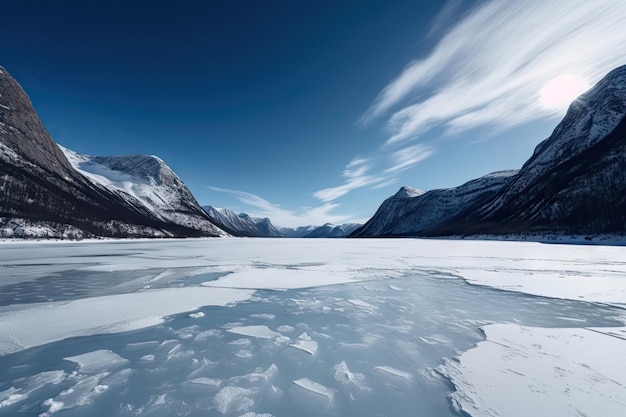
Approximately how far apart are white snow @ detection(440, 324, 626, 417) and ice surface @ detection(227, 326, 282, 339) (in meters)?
4.02

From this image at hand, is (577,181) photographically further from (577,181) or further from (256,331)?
(256,331)

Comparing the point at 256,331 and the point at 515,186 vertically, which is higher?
the point at 515,186

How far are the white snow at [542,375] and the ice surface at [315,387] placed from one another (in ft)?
6.22

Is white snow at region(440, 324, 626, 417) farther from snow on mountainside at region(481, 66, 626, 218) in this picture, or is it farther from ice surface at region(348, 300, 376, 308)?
snow on mountainside at region(481, 66, 626, 218)

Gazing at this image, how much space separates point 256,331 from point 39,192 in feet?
451

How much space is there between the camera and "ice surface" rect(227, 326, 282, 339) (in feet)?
21.9

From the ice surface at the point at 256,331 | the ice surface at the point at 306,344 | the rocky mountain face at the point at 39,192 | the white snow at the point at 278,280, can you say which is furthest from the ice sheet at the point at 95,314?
the rocky mountain face at the point at 39,192

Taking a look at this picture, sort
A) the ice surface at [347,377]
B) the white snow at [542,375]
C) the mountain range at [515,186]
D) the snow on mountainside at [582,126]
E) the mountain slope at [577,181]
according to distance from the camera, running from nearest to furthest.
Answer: the white snow at [542,375] → the ice surface at [347,377] → the mountain range at [515,186] → the mountain slope at [577,181] → the snow on mountainside at [582,126]

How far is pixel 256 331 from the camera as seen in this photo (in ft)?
22.7

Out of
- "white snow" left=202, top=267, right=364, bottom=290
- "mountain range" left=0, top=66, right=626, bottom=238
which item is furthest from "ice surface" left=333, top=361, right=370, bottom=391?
"mountain range" left=0, top=66, right=626, bottom=238

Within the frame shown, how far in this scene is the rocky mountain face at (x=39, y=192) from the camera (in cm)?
7870

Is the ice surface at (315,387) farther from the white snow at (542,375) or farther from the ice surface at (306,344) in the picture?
the white snow at (542,375)

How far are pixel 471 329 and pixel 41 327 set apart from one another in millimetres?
11431

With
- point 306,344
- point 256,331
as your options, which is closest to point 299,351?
point 306,344
